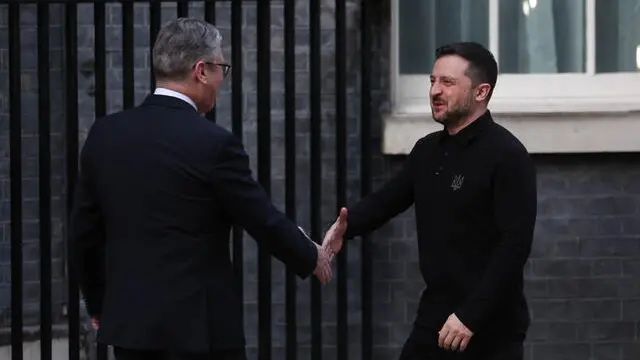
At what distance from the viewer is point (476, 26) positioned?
23.0 ft

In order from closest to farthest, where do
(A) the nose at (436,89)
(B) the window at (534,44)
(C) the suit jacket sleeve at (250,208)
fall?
(C) the suit jacket sleeve at (250,208) < (A) the nose at (436,89) < (B) the window at (534,44)

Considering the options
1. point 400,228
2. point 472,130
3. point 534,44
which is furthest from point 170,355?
point 534,44

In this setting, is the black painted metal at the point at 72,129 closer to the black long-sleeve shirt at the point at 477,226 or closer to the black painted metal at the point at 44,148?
the black painted metal at the point at 44,148

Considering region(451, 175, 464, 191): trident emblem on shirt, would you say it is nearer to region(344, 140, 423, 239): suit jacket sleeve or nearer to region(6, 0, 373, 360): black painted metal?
region(344, 140, 423, 239): suit jacket sleeve

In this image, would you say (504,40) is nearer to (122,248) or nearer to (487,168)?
(487,168)

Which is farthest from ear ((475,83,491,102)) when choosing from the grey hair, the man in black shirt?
the grey hair

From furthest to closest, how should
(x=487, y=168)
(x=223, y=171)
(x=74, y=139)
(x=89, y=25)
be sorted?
1. (x=89, y=25)
2. (x=74, y=139)
3. (x=487, y=168)
4. (x=223, y=171)

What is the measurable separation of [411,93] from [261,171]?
4.07 ft

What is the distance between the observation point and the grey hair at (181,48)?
164 inches

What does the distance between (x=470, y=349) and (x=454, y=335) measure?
0.14 metres

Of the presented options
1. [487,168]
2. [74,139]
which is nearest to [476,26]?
[74,139]

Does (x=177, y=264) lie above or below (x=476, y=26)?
below

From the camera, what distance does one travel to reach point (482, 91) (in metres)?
4.61

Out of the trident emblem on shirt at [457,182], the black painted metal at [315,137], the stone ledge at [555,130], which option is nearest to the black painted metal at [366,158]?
the black painted metal at [315,137]
